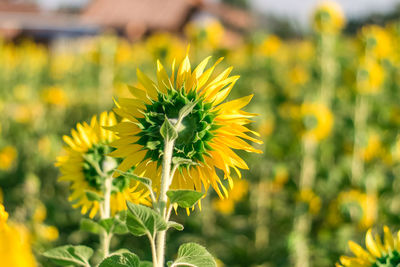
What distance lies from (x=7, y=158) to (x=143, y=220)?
3.49 meters

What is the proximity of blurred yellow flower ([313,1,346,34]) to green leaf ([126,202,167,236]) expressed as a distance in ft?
10.7

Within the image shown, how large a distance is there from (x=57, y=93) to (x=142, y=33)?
58.9 ft

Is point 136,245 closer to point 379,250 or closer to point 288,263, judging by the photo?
point 288,263

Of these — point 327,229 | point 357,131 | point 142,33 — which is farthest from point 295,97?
point 142,33

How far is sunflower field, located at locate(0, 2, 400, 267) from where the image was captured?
74 cm

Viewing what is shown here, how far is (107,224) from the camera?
31.7 inches

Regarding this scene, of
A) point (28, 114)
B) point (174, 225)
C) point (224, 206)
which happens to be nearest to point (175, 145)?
point (174, 225)

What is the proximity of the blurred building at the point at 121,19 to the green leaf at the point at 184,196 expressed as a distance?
63.6 ft

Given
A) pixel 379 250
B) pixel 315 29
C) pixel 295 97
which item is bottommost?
pixel 379 250

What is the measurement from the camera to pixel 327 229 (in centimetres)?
272

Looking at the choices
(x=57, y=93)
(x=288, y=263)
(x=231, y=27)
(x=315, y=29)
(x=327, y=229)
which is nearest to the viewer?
(x=288, y=263)

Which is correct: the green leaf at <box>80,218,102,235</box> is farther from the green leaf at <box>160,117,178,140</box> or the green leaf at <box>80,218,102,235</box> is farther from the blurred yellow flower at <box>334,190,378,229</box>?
the blurred yellow flower at <box>334,190,378,229</box>

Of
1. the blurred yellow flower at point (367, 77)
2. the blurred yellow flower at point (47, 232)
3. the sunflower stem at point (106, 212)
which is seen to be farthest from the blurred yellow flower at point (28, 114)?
the sunflower stem at point (106, 212)

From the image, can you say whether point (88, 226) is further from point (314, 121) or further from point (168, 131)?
point (314, 121)
